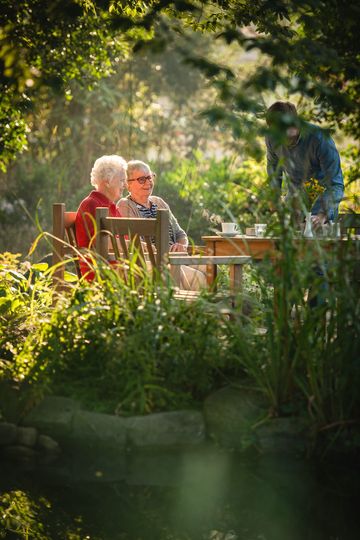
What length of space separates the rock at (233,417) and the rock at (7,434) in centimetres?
96

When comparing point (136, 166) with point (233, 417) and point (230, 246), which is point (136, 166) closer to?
point (230, 246)

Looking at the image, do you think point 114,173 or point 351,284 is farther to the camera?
point 114,173

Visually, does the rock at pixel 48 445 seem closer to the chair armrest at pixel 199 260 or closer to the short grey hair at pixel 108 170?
the chair armrest at pixel 199 260

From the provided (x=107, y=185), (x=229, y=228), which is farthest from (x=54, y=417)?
(x=107, y=185)

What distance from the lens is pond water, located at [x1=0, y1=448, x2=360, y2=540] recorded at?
11.1 ft

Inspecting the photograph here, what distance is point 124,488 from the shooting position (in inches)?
153

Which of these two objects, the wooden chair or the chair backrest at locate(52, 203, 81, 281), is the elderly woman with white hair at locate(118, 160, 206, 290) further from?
the wooden chair

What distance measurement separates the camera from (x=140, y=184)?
22.6 ft

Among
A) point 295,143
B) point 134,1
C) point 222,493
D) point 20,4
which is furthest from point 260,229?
point 222,493

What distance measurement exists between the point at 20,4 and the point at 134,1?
2.62 ft

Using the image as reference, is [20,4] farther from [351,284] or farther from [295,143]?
[351,284]

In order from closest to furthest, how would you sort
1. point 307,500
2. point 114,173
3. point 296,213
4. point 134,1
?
point 307,500 → point 296,213 → point 134,1 → point 114,173

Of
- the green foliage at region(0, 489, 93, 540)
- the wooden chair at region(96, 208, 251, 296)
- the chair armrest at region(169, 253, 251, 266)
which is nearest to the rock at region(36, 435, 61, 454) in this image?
the green foliage at region(0, 489, 93, 540)

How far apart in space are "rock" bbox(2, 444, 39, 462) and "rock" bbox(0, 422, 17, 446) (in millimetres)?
32
